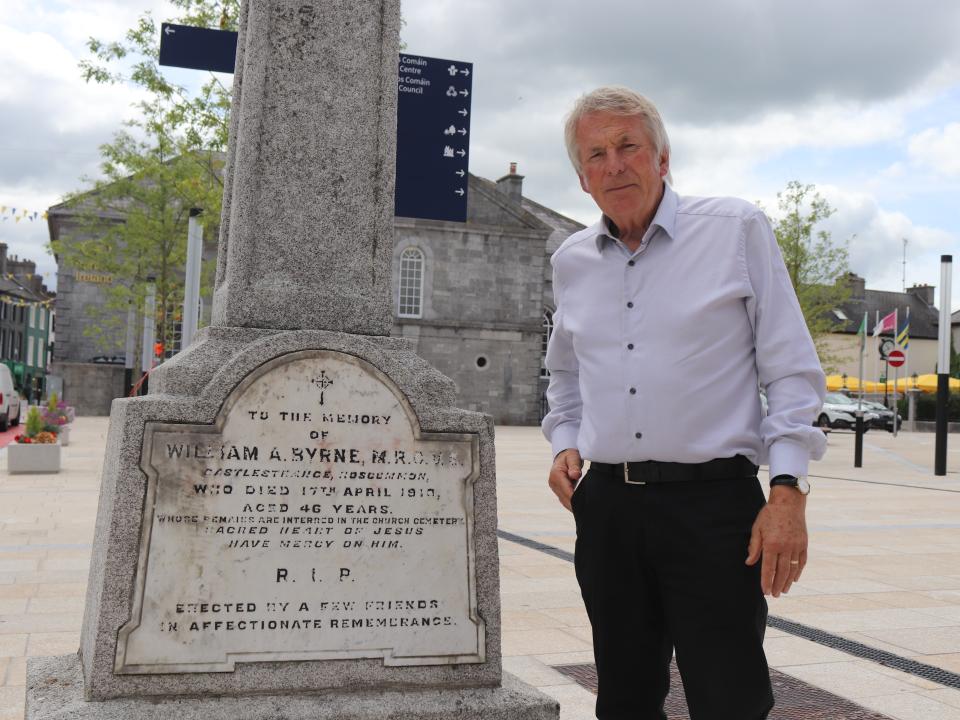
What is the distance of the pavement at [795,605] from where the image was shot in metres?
4.12

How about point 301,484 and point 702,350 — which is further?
point 301,484

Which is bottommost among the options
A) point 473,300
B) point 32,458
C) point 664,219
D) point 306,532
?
point 32,458

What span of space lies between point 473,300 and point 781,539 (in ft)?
119

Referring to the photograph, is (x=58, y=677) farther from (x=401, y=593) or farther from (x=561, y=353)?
(x=561, y=353)

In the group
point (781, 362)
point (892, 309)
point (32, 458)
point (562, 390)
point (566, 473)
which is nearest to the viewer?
point (781, 362)

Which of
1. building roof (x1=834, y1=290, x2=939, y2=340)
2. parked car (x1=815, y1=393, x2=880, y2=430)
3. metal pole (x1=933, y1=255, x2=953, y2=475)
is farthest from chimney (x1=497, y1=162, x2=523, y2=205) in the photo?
building roof (x1=834, y1=290, x2=939, y2=340)

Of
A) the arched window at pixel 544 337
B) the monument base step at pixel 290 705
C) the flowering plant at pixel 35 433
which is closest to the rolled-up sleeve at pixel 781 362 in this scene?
the monument base step at pixel 290 705

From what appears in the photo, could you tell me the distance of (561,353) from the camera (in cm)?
296

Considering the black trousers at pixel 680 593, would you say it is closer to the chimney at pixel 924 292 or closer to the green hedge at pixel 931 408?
the green hedge at pixel 931 408

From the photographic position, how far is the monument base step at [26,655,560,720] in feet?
9.52

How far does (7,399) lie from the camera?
87.1ft

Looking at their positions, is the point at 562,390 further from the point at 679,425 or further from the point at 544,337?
the point at 544,337

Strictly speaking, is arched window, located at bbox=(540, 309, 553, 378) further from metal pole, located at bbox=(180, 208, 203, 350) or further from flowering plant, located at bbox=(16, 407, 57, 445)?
metal pole, located at bbox=(180, 208, 203, 350)

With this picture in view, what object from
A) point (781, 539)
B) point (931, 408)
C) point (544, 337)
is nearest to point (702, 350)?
point (781, 539)
